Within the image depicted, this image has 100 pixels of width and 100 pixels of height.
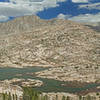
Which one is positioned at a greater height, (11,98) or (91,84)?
(11,98)

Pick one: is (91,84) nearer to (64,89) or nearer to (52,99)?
(64,89)

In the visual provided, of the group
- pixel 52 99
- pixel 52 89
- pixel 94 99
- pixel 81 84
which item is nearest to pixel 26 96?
pixel 52 99

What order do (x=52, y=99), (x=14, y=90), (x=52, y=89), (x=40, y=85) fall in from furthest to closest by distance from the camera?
(x=40, y=85)
(x=52, y=89)
(x=14, y=90)
(x=52, y=99)

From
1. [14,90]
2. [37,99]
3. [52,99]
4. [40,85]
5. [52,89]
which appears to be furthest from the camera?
[40,85]

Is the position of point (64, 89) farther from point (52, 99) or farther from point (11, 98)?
point (11, 98)

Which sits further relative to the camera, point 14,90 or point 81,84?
point 81,84

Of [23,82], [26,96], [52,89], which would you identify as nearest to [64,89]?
[52,89]

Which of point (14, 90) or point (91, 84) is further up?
point (14, 90)

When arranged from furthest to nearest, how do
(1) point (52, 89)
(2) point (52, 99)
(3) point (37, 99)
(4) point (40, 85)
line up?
1. (4) point (40, 85)
2. (1) point (52, 89)
3. (2) point (52, 99)
4. (3) point (37, 99)

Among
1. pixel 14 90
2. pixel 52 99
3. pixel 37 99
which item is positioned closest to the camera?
pixel 37 99
